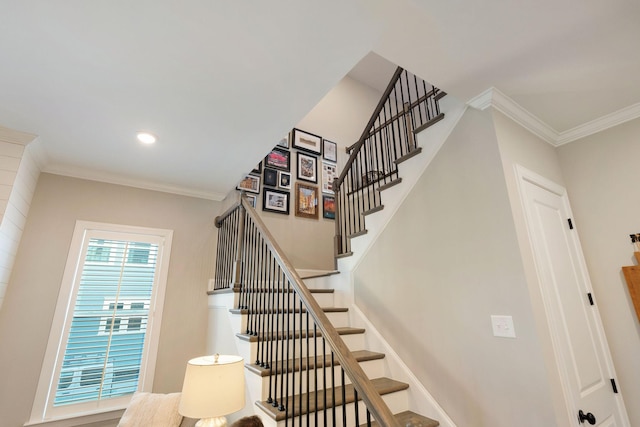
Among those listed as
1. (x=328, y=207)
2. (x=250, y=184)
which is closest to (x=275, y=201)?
(x=250, y=184)

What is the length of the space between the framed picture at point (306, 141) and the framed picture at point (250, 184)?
0.88 m

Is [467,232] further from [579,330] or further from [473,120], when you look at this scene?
[579,330]

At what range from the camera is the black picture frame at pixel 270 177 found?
158 inches

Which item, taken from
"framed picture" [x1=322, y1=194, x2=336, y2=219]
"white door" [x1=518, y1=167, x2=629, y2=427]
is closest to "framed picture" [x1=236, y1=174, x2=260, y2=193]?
"framed picture" [x1=322, y1=194, x2=336, y2=219]

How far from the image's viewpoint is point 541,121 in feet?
8.14

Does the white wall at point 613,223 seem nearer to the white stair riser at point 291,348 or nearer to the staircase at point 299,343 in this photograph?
the staircase at point 299,343

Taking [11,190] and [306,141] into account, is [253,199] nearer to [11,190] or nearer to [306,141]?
[306,141]

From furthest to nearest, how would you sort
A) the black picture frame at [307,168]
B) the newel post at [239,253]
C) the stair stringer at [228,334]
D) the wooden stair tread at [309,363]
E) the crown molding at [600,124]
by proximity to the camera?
the black picture frame at [307,168], the newel post at [239,253], the crown molding at [600,124], the stair stringer at [228,334], the wooden stair tread at [309,363]

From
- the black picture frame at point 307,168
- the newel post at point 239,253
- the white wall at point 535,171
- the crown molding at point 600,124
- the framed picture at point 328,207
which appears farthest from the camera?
the framed picture at point 328,207

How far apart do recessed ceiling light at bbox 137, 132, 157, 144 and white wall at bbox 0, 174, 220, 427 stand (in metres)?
1.01

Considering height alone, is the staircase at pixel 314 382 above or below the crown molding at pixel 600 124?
below

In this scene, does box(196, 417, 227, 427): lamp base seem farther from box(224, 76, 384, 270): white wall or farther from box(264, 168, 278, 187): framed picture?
box(264, 168, 278, 187): framed picture

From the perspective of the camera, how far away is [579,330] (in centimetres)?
205

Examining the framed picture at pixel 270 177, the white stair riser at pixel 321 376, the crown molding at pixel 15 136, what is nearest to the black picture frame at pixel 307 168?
the framed picture at pixel 270 177
